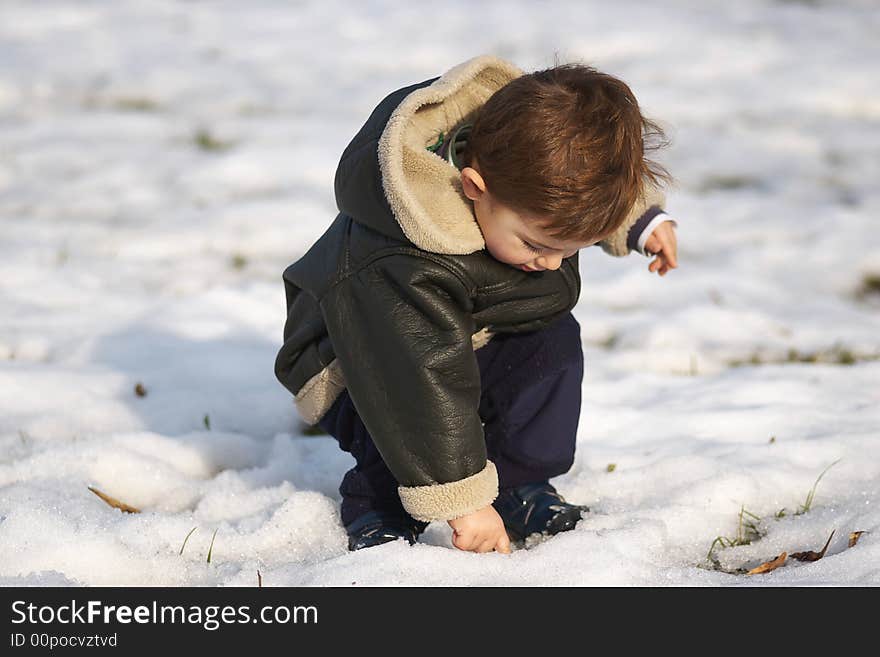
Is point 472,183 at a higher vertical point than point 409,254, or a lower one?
higher

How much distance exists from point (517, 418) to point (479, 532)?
0.31m

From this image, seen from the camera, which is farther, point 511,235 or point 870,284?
point 870,284

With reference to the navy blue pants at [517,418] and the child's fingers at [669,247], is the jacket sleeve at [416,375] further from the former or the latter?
the child's fingers at [669,247]

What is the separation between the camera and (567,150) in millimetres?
1748

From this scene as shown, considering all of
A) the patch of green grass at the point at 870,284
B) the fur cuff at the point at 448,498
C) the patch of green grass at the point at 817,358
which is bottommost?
the patch of green grass at the point at 870,284

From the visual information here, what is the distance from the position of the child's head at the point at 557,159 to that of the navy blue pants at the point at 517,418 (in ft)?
1.18

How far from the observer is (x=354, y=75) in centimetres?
582

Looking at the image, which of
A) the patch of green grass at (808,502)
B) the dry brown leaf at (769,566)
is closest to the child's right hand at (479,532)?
the dry brown leaf at (769,566)

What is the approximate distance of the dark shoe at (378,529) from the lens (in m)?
2.06

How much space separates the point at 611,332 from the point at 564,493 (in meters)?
1.04

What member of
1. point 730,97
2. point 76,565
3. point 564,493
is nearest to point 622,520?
point 564,493

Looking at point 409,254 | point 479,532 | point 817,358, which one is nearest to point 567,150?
point 409,254

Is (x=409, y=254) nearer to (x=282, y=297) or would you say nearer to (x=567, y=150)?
(x=567, y=150)

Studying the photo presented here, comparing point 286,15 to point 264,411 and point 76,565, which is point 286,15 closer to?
point 264,411
